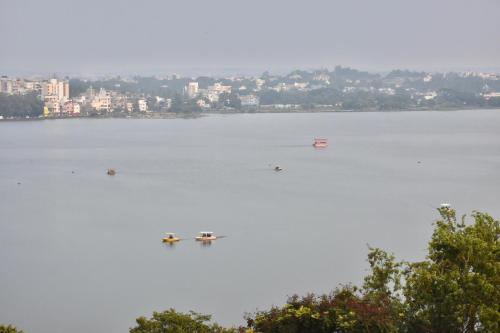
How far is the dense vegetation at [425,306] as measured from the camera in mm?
3314

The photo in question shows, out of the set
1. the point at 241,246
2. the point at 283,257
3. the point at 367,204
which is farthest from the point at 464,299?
the point at 367,204

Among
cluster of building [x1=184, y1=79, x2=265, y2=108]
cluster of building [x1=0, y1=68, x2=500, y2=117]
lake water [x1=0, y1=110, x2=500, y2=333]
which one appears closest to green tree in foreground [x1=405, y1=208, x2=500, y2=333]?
lake water [x1=0, y1=110, x2=500, y2=333]

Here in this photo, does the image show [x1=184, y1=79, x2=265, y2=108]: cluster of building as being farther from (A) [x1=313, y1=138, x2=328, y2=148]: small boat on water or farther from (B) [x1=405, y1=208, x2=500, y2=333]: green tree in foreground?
(B) [x1=405, y1=208, x2=500, y2=333]: green tree in foreground

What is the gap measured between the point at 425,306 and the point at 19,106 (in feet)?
87.2

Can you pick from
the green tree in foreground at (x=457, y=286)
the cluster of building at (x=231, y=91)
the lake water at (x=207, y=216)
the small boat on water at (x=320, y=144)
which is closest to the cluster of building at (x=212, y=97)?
the cluster of building at (x=231, y=91)

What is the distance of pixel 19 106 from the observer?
2875cm

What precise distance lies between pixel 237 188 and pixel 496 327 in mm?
8004

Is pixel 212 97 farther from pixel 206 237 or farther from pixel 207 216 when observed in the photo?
pixel 206 237

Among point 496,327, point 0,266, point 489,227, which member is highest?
point 489,227

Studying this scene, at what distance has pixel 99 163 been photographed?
14.4 m

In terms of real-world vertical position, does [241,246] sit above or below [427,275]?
below

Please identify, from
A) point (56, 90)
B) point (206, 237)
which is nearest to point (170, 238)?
point (206, 237)

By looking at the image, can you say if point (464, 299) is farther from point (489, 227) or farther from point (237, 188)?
point (237, 188)

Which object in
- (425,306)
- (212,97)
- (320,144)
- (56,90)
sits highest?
(56,90)
